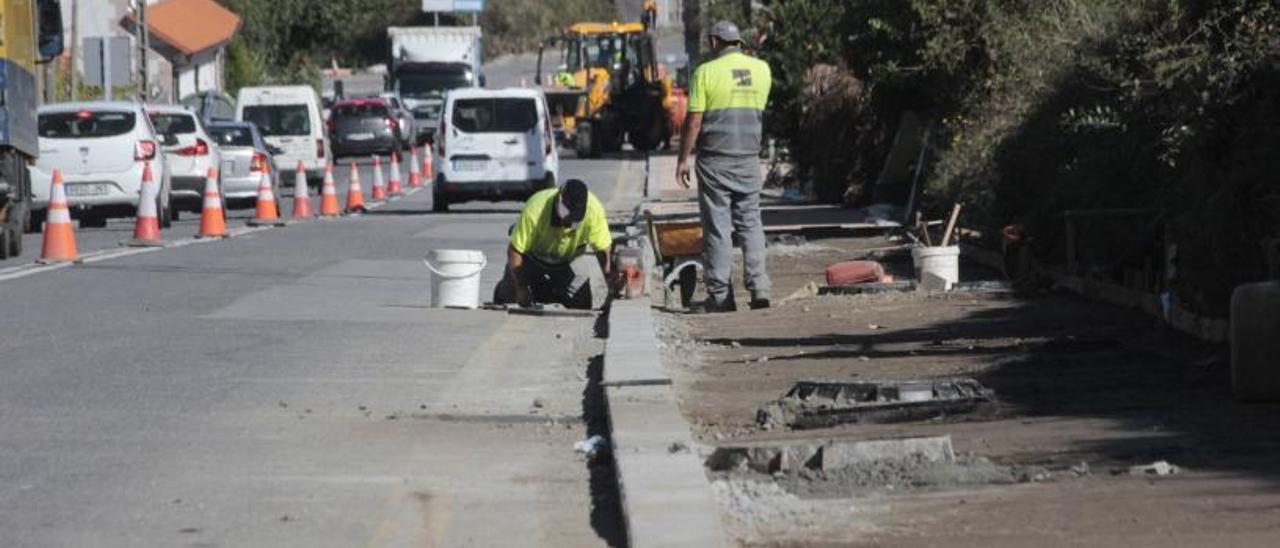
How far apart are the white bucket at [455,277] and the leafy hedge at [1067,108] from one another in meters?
3.77

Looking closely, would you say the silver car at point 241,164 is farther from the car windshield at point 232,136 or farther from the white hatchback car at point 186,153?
the white hatchback car at point 186,153

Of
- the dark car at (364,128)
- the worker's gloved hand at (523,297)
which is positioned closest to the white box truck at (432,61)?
the dark car at (364,128)

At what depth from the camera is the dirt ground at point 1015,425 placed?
6535mm

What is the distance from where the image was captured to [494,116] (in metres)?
31.2

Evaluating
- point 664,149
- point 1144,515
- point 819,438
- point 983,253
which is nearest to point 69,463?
point 819,438

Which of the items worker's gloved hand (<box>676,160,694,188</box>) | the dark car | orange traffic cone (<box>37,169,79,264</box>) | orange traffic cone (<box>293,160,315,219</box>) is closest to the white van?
orange traffic cone (<box>293,160,315,219</box>)

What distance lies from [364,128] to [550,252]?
40.8 meters

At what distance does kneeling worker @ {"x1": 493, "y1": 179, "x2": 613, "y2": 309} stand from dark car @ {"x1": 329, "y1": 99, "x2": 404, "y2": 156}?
40.0 meters

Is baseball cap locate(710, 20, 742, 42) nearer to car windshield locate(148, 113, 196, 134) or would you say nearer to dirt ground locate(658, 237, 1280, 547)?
dirt ground locate(658, 237, 1280, 547)

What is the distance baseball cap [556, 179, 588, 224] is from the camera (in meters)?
14.7

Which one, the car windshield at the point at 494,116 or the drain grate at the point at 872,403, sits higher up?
the car windshield at the point at 494,116

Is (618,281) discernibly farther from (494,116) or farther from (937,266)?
(494,116)

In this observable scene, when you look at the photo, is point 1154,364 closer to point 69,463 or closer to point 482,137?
point 69,463

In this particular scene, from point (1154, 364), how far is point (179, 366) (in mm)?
4748
